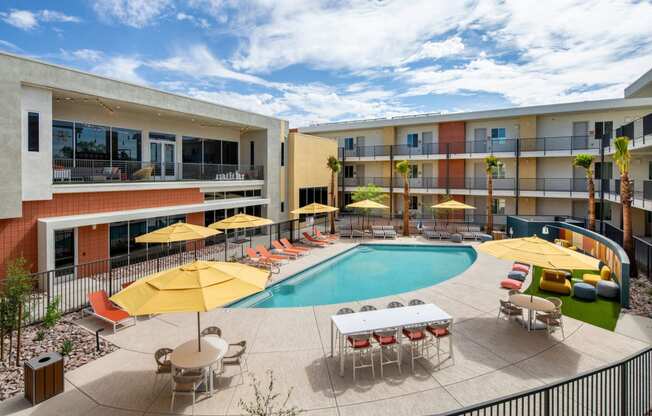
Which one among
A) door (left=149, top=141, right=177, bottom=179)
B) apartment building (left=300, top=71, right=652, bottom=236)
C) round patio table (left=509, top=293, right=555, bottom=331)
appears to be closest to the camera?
round patio table (left=509, top=293, right=555, bottom=331)

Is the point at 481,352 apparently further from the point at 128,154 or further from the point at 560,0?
the point at 128,154

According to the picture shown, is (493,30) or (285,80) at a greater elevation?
(285,80)

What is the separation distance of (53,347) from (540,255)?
1219 centimetres

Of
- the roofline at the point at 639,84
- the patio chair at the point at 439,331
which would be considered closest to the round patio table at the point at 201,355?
the patio chair at the point at 439,331

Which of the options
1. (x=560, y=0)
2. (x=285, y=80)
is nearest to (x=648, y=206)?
(x=560, y=0)

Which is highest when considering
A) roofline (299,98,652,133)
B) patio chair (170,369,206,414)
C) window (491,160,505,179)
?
roofline (299,98,652,133)

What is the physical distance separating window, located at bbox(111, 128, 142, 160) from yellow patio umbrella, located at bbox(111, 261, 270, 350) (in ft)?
45.4

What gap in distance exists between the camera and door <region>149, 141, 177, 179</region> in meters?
19.5

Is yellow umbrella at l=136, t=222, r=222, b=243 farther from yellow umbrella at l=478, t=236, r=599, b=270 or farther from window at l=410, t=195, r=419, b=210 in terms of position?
window at l=410, t=195, r=419, b=210

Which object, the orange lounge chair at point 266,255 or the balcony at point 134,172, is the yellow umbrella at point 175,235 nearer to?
the orange lounge chair at point 266,255

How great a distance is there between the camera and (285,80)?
103 ft

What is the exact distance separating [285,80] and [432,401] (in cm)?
2937

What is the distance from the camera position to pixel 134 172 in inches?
715

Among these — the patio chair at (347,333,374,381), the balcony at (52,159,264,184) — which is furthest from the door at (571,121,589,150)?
the patio chair at (347,333,374,381)
